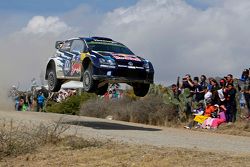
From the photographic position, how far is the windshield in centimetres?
1887

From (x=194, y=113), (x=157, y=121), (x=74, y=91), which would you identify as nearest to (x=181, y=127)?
(x=194, y=113)

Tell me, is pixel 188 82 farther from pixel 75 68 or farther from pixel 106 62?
pixel 106 62

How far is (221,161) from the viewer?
398 inches

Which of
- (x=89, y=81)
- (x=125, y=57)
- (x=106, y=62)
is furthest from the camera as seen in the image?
(x=125, y=57)

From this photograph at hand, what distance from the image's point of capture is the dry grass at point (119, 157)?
10.2 meters

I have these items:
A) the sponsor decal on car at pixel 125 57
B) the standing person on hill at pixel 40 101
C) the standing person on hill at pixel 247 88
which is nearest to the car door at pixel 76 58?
the sponsor decal on car at pixel 125 57

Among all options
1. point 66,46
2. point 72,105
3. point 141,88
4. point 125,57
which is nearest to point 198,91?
point 141,88

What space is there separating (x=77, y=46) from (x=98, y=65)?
2.04 m

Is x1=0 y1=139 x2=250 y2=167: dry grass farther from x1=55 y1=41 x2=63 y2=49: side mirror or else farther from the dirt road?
x1=55 y1=41 x2=63 y2=49: side mirror

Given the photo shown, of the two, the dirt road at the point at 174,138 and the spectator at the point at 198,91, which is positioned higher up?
the spectator at the point at 198,91

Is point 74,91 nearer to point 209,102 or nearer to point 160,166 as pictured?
point 209,102

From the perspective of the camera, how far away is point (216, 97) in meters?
21.5

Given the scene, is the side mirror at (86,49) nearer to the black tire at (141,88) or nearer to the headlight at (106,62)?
the headlight at (106,62)

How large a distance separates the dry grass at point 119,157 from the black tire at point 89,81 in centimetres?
487
